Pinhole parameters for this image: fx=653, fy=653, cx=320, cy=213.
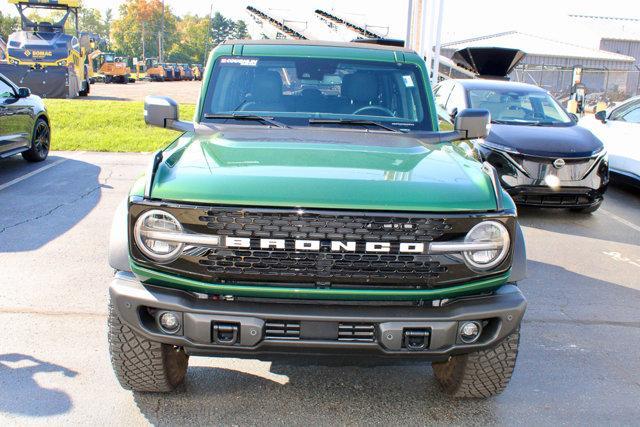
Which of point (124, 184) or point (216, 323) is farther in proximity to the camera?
point (124, 184)

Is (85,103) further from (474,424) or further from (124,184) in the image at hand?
(474,424)

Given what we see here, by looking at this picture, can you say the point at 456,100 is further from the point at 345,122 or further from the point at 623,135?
the point at 345,122

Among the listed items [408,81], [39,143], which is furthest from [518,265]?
[39,143]

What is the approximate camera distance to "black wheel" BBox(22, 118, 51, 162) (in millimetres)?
10617

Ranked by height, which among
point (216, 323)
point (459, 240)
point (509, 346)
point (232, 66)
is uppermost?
point (232, 66)

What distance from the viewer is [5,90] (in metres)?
9.73

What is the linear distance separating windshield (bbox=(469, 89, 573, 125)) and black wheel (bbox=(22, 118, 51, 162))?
6933 mm

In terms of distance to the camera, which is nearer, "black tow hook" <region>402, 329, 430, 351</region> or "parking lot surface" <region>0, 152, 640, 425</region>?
"black tow hook" <region>402, 329, 430, 351</region>

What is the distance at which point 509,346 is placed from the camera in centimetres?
322

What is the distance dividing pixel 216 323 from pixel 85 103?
52.3 ft

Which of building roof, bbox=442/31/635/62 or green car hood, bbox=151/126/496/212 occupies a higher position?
building roof, bbox=442/31/635/62

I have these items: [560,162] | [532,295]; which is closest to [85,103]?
[560,162]

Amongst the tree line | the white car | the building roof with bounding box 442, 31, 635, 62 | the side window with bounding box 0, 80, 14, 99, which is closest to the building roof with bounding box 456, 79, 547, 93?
the white car

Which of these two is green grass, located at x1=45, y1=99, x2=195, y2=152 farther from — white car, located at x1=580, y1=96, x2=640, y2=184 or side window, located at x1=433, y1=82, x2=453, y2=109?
white car, located at x1=580, y1=96, x2=640, y2=184
